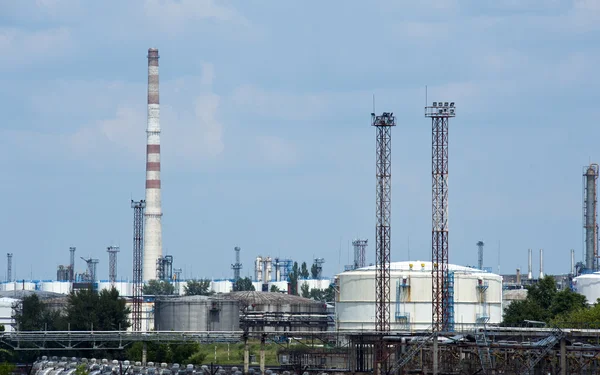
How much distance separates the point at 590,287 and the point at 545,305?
17.8 meters

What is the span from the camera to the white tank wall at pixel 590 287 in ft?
419

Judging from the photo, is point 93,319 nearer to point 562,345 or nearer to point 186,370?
point 186,370

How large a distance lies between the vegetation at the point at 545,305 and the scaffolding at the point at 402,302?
446 inches

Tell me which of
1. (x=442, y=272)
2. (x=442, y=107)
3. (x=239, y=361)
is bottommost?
(x=239, y=361)

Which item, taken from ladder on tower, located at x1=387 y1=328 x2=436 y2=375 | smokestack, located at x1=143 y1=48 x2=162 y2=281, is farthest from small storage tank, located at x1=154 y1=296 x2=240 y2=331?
smokestack, located at x1=143 y1=48 x2=162 y2=281

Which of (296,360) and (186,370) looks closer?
(186,370)

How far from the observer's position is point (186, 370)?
232ft

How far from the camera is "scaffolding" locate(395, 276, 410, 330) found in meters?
98.7

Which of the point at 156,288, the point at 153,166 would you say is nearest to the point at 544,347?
the point at 153,166

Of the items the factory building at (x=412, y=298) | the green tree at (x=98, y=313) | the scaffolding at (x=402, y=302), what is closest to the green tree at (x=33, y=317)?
the green tree at (x=98, y=313)

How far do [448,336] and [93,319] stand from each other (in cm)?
5118

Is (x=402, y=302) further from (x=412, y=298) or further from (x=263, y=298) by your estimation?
(x=263, y=298)

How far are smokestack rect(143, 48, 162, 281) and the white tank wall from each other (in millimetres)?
73619

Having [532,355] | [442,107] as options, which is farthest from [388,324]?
[532,355]
